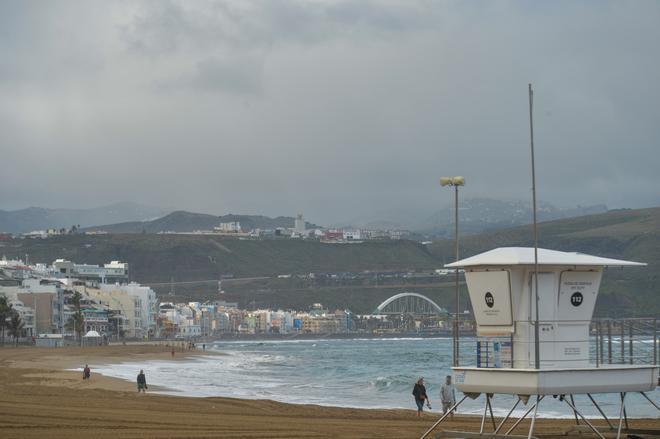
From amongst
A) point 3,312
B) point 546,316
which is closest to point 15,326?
point 3,312

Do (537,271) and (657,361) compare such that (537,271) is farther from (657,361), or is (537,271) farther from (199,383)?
(199,383)

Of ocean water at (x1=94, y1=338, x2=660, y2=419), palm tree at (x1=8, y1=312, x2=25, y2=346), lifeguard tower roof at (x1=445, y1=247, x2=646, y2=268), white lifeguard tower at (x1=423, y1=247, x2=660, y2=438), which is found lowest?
ocean water at (x1=94, y1=338, x2=660, y2=419)

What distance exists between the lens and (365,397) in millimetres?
47969

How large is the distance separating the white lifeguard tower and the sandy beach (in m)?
3.57

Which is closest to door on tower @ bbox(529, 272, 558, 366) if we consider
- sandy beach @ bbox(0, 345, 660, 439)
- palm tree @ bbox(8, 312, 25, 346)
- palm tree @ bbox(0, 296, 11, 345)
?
sandy beach @ bbox(0, 345, 660, 439)

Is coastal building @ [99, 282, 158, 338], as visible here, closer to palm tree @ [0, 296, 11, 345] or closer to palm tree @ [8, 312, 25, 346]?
palm tree @ [8, 312, 25, 346]

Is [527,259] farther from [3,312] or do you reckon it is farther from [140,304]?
[140,304]

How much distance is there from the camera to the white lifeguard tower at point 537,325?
19.0m

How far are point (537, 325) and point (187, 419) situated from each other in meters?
11.5

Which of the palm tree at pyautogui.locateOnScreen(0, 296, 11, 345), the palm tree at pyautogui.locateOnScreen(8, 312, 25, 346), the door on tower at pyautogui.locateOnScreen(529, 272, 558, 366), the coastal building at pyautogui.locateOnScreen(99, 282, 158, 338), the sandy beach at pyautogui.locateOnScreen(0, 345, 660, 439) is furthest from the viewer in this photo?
the coastal building at pyautogui.locateOnScreen(99, 282, 158, 338)

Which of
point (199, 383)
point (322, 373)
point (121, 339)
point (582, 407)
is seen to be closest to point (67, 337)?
point (121, 339)

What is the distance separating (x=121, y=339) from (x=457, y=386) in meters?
149

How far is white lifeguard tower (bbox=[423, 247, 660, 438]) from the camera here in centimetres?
1895

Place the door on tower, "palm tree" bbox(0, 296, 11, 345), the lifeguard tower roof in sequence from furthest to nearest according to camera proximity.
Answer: "palm tree" bbox(0, 296, 11, 345), the door on tower, the lifeguard tower roof
